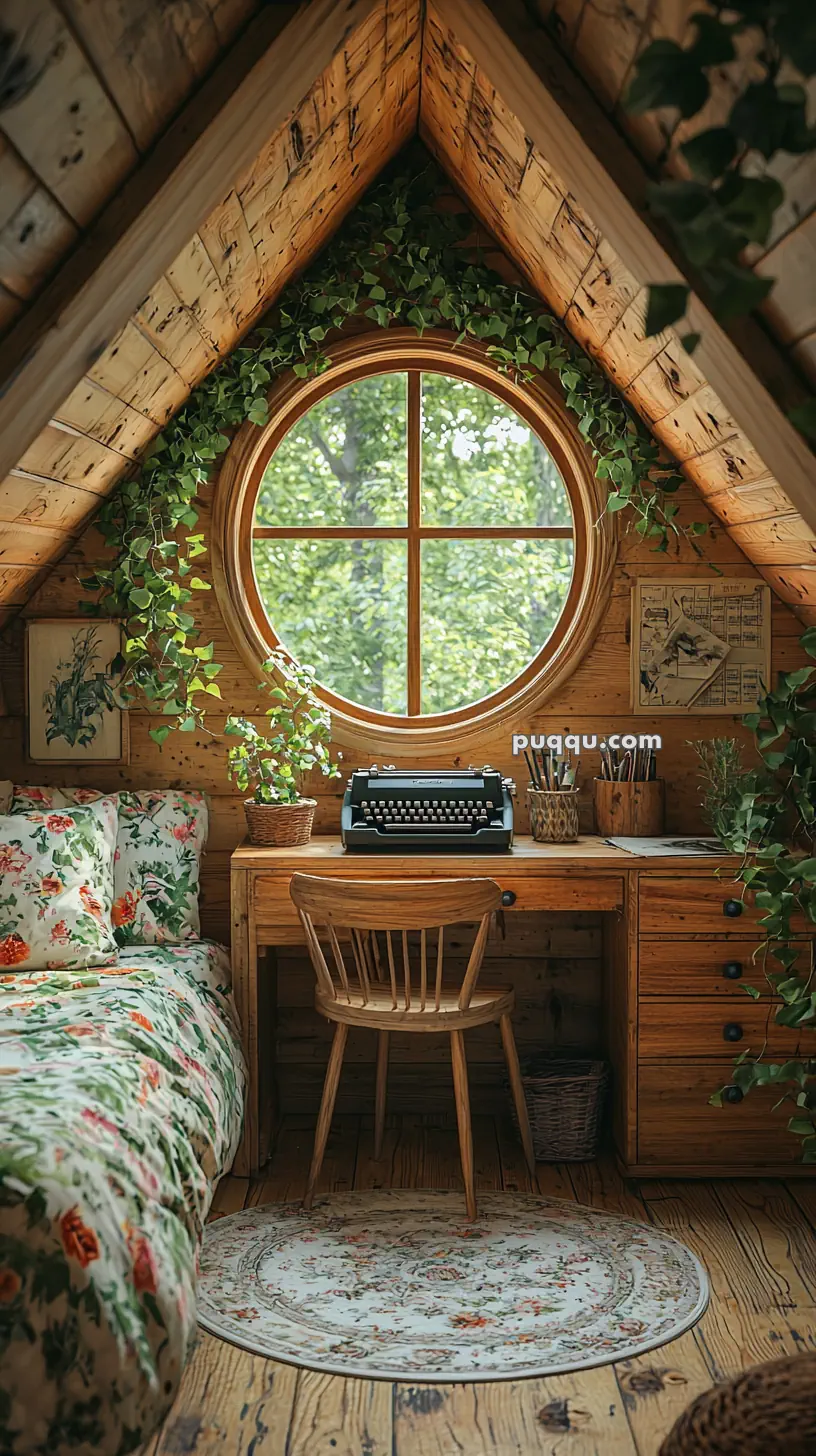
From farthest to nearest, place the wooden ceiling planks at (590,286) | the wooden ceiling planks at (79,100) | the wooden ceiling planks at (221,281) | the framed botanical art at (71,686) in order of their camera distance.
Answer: the framed botanical art at (71,686)
the wooden ceiling planks at (590,286)
the wooden ceiling planks at (221,281)
the wooden ceiling planks at (79,100)

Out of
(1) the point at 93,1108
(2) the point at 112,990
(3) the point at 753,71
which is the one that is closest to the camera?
(3) the point at 753,71

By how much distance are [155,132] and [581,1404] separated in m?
2.34

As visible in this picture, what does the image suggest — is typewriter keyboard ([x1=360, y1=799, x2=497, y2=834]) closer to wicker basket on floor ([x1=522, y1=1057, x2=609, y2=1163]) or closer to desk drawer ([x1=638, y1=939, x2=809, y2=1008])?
desk drawer ([x1=638, y1=939, x2=809, y2=1008])

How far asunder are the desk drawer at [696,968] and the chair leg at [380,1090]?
0.70m

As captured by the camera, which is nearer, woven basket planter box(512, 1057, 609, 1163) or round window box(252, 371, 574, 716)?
woven basket planter box(512, 1057, 609, 1163)

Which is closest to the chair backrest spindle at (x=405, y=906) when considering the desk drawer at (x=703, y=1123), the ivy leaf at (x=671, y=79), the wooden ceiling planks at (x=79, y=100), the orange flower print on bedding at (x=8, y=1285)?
the desk drawer at (x=703, y=1123)

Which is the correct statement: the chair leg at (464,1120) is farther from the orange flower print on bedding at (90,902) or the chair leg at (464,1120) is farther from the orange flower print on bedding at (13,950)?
the orange flower print on bedding at (13,950)

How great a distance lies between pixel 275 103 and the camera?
232 centimetres

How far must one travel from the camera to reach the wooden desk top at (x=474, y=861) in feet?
10.8

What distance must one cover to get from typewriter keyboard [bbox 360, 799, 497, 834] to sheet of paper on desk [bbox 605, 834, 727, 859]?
38 cm

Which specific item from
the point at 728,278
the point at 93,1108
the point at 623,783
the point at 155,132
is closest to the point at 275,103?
the point at 155,132

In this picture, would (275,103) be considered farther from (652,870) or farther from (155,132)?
(652,870)

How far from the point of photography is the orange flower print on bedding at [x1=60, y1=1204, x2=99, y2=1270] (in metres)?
1.89

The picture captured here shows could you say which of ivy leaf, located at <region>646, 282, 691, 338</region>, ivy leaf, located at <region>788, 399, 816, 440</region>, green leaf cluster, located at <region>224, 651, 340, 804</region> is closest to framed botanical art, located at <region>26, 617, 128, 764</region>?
green leaf cluster, located at <region>224, 651, 340, 804</region>
